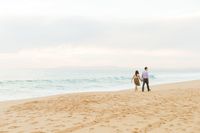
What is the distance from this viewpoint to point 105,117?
12.4 meters

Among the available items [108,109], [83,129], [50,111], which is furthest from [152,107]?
[83,129]

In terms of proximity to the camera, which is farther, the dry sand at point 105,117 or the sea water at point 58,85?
the sea water at point 58,85

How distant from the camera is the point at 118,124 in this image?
11234mm

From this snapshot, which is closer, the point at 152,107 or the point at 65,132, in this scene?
the point at 65,132

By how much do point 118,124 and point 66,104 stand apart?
487 centimetres

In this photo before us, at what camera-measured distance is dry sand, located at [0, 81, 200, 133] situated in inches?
422

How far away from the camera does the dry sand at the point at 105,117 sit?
35.1ft

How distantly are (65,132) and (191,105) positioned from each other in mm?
7159

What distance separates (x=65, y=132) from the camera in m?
10.2

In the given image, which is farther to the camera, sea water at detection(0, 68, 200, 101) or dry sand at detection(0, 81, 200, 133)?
sea water at detection(0, 68, 200, 101)

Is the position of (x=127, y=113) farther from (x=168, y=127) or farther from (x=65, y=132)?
(x=65, y=132)

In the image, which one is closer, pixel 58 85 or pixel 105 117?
pixel 105 117

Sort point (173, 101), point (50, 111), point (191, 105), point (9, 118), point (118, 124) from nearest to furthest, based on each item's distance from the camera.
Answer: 1. point (118, 124)
2. point (9, 118)
3. point (50, 111)
4. point (191, 105)
5. point (173, 101)

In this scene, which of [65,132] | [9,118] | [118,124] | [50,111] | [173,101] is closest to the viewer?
[65,132]
